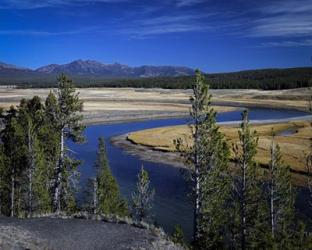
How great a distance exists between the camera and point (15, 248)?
2072 cm

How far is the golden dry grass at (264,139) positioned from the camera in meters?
69.9

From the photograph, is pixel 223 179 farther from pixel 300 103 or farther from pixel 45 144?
pixel 300 103

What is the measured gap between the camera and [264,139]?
87.4 metres

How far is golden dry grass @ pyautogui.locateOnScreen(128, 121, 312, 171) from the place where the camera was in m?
69.9

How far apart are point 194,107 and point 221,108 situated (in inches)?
5398

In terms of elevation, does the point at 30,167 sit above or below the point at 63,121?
below

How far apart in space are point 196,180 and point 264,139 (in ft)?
188

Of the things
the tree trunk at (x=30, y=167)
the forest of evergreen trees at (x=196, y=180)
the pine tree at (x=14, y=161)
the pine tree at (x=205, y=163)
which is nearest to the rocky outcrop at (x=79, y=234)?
the forest of evergreen trees at (x=196, y=180)

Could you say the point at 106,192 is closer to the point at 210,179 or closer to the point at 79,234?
the point at 210,179

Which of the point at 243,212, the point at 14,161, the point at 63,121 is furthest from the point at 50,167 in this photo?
the point at 243,212

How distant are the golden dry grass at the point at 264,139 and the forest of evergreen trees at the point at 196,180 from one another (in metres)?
26.6

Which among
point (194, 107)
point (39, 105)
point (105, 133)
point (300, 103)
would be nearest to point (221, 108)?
point (300, 103)

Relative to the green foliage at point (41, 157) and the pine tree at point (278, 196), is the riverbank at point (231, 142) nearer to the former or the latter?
the pine tree at point (278, 196)

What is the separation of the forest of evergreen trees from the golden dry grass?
87.3 ft
